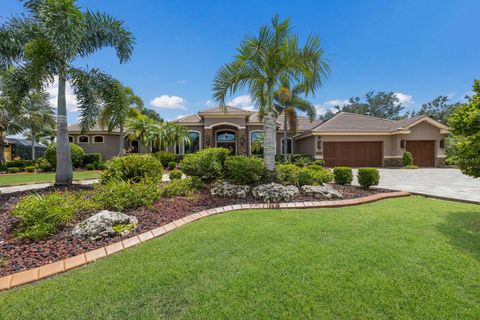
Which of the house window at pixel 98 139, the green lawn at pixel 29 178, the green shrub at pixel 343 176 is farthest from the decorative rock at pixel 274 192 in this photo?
the house window at pixel 98 139

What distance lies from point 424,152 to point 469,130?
1801 cm

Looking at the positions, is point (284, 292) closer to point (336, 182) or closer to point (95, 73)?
point (336, 182)

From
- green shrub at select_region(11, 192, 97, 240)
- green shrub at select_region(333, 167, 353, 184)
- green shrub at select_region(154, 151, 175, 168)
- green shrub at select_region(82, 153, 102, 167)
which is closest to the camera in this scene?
green shrub at select_region(11, 192, 97, 240)

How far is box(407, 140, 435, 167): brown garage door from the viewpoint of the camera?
1847 cm

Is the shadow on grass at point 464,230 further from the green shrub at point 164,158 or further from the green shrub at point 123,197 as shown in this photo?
the green shrub at point 164,158

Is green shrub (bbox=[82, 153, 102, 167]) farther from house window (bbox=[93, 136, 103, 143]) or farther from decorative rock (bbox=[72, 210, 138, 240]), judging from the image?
decorative rock (bbox=[72, 210, 138, 240])

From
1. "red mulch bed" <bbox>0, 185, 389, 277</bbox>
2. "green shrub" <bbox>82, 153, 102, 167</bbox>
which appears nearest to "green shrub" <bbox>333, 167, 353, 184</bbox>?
"red mulch bed" <bbox>0, 185, 389, 277</bbox>

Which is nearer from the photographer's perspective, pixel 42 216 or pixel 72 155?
pixel 42 216

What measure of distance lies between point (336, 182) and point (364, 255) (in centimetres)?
548

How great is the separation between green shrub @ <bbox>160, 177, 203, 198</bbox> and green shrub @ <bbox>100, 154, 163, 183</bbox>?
79 cm

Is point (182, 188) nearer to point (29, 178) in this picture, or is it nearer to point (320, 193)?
point (320, 193)

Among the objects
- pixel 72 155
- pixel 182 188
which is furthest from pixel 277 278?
pixel 72 155

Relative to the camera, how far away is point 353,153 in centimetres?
1859

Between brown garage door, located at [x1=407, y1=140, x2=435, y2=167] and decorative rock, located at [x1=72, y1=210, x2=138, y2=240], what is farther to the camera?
brown garage door, located at [x1=407, y1=140, x2=435, y2=167]
